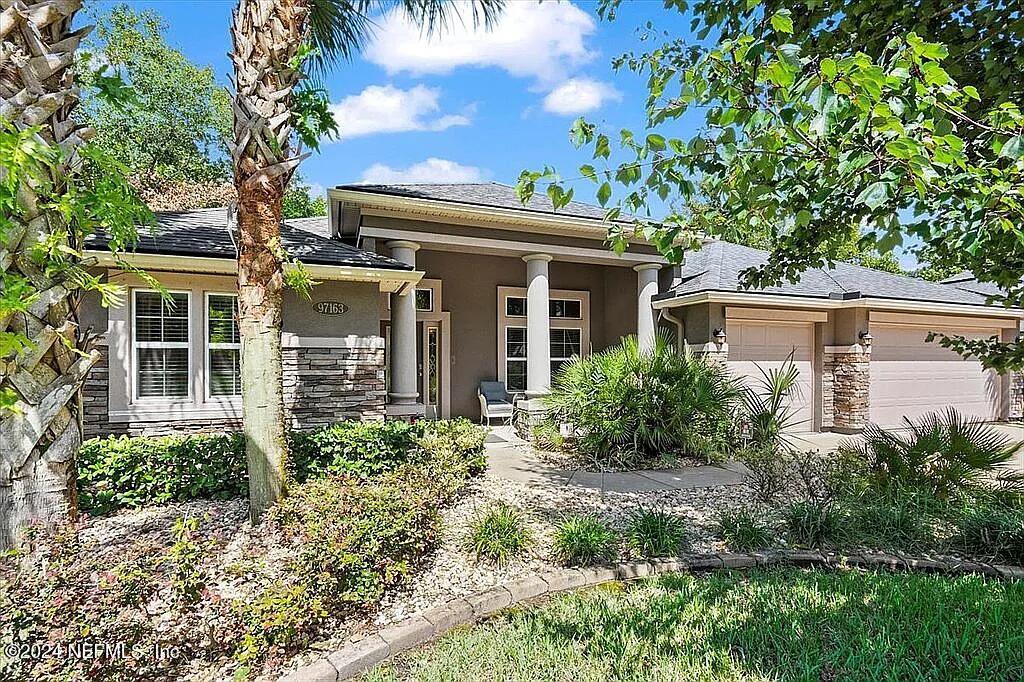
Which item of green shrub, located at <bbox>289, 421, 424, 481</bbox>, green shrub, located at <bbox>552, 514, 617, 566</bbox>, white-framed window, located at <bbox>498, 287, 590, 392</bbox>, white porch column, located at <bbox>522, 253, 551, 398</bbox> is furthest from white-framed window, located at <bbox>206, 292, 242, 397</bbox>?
white-framed window, located at <bbox>498, 287, 590, 392</bbox>

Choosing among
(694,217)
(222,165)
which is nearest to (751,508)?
(694,217)

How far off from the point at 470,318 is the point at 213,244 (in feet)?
19.6

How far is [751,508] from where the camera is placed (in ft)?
20.0

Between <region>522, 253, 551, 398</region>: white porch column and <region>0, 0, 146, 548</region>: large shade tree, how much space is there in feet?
25.7

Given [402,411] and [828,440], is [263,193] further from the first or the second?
[828,440]

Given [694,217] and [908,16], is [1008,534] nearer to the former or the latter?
[694,217]

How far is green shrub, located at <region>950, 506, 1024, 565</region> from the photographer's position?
4656 mm

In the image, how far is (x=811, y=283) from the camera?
12594 mm

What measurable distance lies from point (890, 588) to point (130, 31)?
91.0ft

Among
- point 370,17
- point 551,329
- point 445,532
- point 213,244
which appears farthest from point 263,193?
point 551,329

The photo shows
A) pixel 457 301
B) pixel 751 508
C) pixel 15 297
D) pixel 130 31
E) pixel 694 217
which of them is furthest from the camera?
pixel 130 31

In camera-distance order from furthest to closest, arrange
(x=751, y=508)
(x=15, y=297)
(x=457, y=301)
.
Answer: (x=457, y=301) → (x=751, y=508) → (x=15, y=297)

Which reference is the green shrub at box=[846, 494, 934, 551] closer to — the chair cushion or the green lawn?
the green lawn

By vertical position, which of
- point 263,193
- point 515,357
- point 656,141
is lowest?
point 515,357
